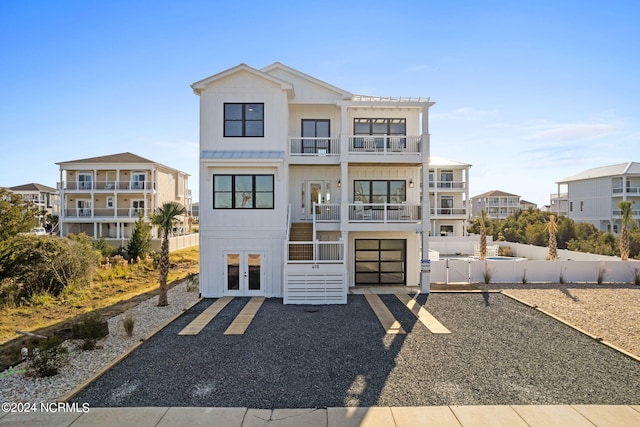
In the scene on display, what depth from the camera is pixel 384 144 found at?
55.0 feet

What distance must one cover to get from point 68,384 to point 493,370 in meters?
8.66

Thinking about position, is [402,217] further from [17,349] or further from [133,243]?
[133,243]

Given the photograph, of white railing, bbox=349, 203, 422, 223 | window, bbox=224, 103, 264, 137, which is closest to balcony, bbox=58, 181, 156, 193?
window, bbox=224, 103, 264, 137

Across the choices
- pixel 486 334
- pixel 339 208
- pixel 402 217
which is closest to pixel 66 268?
pixel 339 208

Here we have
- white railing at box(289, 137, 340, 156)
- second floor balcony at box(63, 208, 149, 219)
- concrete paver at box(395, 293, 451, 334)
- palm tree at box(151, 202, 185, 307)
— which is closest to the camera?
concrete paver at box(395, 293, 451, 334)

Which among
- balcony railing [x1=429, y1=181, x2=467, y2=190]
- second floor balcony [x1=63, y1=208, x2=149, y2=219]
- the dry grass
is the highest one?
balcony railing [x1=429, y1=181, x2=467, y2=190]

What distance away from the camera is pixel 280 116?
15.9m

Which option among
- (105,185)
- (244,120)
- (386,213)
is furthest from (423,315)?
(105,185)

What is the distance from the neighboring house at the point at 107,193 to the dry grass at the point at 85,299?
46.7 ft

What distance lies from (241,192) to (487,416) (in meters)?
12.7

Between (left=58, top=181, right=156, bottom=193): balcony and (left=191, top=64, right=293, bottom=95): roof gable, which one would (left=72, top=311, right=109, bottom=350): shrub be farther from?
(left=58, top=181, right=156, bottom=193): balcony

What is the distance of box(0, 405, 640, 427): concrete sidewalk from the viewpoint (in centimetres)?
566

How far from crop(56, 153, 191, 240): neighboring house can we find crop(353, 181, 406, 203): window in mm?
26134

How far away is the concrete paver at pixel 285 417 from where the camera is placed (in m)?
5.62
